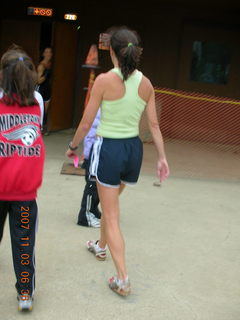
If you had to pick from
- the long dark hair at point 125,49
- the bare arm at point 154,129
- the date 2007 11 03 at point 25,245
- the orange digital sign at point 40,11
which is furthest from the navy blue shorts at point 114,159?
the orange digital sign at point 40,11

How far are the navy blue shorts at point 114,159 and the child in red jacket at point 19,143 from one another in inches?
19.7

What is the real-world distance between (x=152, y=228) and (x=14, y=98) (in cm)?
238

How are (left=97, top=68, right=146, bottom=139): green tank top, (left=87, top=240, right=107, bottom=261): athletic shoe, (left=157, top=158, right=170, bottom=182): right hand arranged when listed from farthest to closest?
(left=87, top=240, right=107, bottom=261): athletic shoe, (left=157, top=158, right=170, bottom=182): right hand, (left=97, top=68, right=146, bottom=139): green tank top

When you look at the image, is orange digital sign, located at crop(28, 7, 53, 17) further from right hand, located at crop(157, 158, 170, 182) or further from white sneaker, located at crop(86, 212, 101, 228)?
right hand, located at crop(157, 158, 170, 182)

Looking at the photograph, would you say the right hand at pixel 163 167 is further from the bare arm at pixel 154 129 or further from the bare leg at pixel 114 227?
the bare leg at pixel 114 227

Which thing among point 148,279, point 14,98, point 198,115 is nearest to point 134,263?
point 148,279

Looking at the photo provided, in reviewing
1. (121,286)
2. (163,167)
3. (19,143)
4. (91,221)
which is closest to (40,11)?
(91,221)

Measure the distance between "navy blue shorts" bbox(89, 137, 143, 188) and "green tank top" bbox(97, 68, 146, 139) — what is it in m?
0.06

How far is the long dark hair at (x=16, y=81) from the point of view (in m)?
2.63

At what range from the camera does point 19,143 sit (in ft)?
8.71

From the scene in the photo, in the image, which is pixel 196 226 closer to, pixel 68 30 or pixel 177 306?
pixel 177 306

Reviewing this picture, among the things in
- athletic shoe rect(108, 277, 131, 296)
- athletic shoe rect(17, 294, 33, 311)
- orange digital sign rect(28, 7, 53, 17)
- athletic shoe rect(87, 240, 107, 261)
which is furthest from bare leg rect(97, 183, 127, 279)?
orange digital sign rect(28, 7, 53, 17)

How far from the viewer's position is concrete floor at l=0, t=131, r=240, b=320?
311 centimetres

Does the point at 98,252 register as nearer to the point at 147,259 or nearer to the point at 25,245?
the point at 147,259
